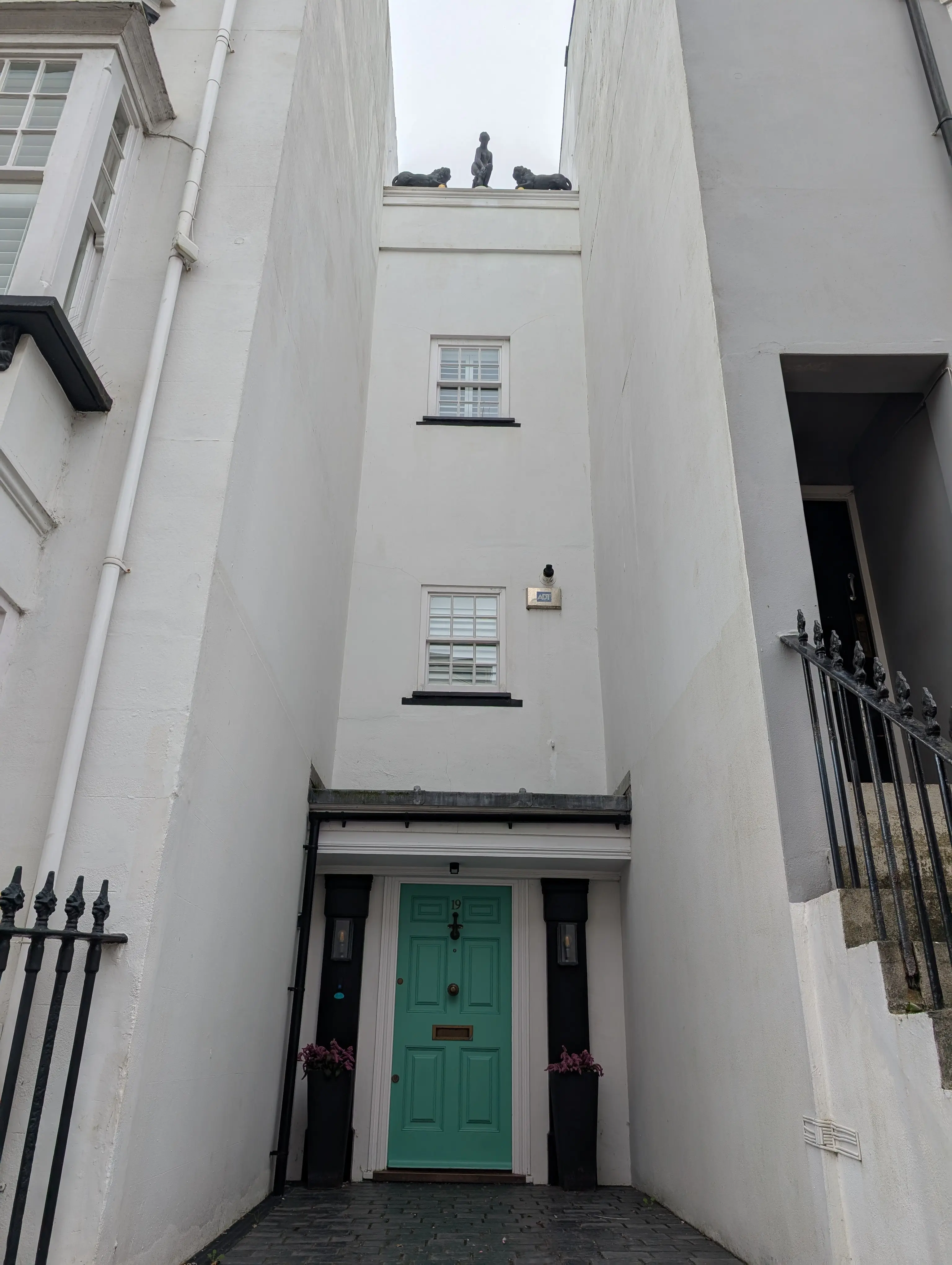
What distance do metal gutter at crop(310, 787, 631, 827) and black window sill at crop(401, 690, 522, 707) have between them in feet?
4.40

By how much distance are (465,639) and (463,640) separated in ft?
0.10

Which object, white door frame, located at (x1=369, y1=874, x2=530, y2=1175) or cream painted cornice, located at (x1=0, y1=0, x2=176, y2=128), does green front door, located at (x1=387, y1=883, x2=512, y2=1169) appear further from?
cream painted cornice, located at (x1=0, y1=0, x2=176, y2=128)

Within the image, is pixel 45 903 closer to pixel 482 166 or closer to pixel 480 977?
pixel 480 977

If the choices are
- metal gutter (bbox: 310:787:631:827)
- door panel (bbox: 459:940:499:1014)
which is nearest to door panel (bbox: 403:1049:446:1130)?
door panel (bbox: 459:940:499:1014)

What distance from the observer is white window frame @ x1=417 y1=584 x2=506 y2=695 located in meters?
8.43

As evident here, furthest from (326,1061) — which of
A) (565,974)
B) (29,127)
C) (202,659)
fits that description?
(29,127)

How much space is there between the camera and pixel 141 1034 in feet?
12.0

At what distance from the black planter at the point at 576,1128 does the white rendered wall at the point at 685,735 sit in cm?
35

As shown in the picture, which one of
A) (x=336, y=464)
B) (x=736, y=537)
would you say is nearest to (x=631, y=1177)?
(x=736, y=537)

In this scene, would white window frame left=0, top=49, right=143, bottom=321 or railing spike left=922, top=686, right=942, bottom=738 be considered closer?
railing spike left=922, top=686, right=942, bottom=738

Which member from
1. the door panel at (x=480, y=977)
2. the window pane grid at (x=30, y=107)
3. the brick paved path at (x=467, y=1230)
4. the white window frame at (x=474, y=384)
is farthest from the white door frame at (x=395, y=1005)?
the window pane grid at (x=30, y=107)

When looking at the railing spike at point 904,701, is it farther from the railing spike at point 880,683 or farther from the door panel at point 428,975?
the door panel at point 428,975

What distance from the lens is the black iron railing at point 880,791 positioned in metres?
2.91

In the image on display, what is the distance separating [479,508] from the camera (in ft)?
30.2
